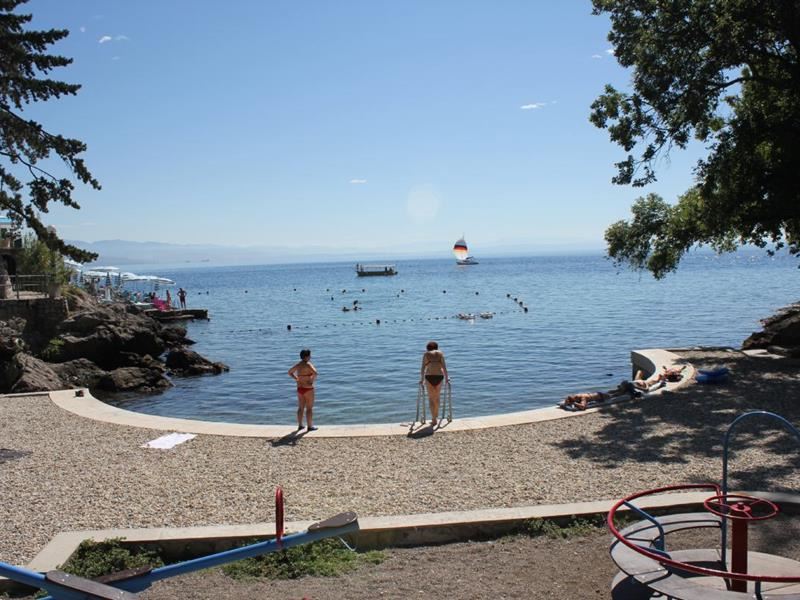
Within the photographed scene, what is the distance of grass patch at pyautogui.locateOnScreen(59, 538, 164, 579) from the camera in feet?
21.2

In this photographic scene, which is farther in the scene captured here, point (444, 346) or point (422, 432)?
point (444, 346)

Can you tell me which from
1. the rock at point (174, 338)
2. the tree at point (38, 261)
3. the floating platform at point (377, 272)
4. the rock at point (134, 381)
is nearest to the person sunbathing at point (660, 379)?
the rock at point (134, 381)

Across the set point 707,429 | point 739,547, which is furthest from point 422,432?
point 739,547

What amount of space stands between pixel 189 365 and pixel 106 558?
2235 cm

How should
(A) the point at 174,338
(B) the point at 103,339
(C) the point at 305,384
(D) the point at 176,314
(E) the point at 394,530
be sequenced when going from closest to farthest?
(E) the point at 394,530 < (C) the point at 305,384 < (B) the point at 103,339 < (A) the point at 174,338 < (D) the point at 176,314

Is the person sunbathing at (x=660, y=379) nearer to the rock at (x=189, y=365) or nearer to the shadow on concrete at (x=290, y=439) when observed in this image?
the shadow on concrete at (x=290, y=439)

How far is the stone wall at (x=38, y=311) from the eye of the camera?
97.3 ft

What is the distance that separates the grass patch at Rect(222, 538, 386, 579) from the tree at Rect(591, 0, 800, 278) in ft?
44.6

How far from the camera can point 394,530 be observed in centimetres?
707

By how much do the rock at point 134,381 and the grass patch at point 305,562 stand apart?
18.9 meters

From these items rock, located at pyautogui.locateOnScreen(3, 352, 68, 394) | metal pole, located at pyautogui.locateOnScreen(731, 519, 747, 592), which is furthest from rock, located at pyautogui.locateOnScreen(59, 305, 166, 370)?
metal pole, located at pyautogui.locateOnScreen(731, 519, 747, 592)

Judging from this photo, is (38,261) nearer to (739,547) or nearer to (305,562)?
(305,562)

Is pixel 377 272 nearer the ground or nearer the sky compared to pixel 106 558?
nearer the sky

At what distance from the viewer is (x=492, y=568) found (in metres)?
6.42
